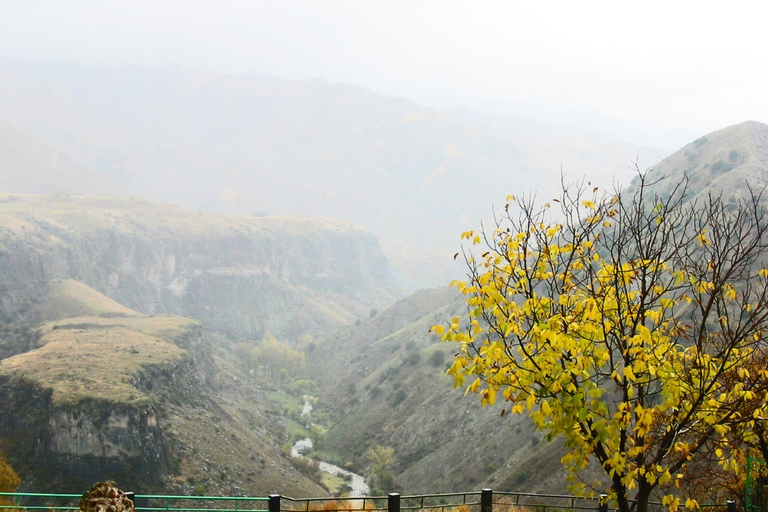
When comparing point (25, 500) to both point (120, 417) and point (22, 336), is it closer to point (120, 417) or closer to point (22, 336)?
point (120, 417)

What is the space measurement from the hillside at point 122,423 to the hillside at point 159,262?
41.9 metres

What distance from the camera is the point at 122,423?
185 ft

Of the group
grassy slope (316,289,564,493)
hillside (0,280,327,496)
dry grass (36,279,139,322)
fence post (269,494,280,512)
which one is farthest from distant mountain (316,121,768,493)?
dry grass (36,279,139,322)

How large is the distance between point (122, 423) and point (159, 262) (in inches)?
4484

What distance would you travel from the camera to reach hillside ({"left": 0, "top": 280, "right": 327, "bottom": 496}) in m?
53.1

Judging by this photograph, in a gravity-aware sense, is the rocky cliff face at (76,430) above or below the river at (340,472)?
above

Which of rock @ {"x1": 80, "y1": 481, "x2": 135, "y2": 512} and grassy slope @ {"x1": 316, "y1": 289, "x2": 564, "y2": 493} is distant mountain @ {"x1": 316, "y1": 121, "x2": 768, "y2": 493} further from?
rock @ {"x1": 80, "y1": 481, "x2": 135, "y2": 512}

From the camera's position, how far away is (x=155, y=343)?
79.8 meters

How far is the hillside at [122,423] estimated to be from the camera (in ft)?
174

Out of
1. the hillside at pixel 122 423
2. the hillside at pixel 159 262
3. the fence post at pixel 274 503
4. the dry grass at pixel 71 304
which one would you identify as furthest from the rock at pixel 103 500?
the hillside at pixel 159 262

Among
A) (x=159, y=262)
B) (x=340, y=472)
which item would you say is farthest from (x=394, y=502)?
(x=159, y=262)

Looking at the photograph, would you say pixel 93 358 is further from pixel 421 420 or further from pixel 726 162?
pixel 726 162

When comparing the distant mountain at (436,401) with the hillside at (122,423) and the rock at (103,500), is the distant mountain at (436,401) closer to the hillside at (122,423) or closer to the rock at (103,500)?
the hillside at (122,423)

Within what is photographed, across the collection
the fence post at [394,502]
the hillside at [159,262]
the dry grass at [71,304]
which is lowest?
the fence post at [394,502]
